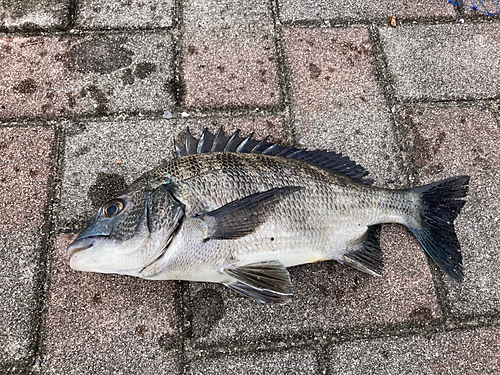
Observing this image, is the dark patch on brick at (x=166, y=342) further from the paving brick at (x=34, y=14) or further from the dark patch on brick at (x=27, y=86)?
the paving brick at (x=34, y=14)

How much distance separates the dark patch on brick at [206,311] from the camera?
257 centimetres

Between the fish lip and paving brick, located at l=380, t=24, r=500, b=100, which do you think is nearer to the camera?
the fish lip

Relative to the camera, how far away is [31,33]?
3449 millimetres

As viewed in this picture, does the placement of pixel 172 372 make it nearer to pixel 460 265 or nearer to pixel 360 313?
pixel 360 313

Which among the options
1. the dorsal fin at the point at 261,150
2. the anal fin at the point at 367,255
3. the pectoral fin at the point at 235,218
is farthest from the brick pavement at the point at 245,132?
the pectoral fin at the point at 235,218

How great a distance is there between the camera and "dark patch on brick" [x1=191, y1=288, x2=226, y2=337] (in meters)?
2.57

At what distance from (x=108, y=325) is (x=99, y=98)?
1744 millimetres

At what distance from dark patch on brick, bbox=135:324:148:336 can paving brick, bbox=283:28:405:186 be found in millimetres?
1746

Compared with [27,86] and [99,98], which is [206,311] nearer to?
[99,98]

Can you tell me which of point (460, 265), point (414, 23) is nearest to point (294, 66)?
point (414, 23)

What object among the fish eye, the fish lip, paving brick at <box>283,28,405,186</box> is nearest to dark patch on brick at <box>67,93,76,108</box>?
the fish eye

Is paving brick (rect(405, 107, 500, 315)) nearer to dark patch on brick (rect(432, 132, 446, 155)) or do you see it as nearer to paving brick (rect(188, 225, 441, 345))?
dark patch on brick (rect(432, 132, 446, 155))

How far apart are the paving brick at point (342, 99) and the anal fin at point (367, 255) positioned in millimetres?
556

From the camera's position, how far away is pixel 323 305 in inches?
103
